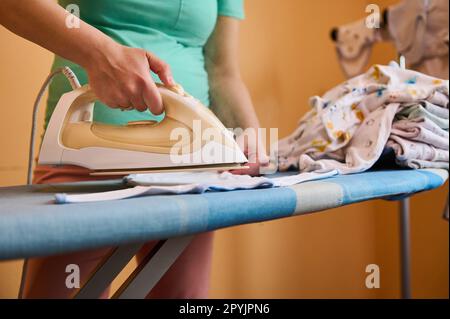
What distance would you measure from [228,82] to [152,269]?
506mm

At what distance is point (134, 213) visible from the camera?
15.9 inches

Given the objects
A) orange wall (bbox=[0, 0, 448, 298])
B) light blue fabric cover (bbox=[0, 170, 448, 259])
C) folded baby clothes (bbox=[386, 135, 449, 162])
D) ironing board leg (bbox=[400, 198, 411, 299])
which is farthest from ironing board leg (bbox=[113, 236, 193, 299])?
ironing board leg (bbox=[400, 198, 411, 299])

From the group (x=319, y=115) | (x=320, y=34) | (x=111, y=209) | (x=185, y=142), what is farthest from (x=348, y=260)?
(x=111, y=209)

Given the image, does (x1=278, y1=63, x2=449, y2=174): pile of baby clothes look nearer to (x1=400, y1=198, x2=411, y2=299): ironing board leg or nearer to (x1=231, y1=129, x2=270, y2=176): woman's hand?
(x1=231, y1=129, x2=270, y2=176): woman's hand

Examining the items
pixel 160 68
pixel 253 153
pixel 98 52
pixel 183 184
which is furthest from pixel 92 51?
pixel 253 153

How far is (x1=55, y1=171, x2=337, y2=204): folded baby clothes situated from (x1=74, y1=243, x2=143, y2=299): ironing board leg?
0.09m

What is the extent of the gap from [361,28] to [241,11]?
0.69 m

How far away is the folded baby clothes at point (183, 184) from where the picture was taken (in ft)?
1.58

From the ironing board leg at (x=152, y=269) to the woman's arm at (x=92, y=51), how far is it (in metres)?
0.21

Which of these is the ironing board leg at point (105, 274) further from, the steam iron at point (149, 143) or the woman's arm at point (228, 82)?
the woman's arm at point (228, 82)

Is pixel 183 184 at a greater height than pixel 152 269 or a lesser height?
greater

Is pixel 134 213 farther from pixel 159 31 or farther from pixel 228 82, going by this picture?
pixel 228 82

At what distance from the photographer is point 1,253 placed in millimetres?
333

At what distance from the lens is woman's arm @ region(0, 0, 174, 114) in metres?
0.60
